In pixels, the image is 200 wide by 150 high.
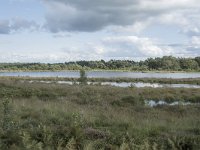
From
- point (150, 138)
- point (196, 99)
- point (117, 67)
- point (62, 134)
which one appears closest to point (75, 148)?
point (62, 134)

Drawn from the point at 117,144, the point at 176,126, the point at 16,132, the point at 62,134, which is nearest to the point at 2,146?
the point at 16,132

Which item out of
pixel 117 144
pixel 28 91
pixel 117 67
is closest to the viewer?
pixel 117 144

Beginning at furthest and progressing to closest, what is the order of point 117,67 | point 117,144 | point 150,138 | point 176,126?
point 117,67 < point 176,126 < point 150,138 < point 117,144

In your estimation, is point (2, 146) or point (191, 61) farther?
point (191, 61)

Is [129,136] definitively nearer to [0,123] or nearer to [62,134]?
[62,134]

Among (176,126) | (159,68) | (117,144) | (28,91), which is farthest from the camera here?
(159,68)

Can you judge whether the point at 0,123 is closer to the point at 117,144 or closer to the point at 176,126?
the point at 117,144

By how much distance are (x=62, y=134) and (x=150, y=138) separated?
2.48 metres

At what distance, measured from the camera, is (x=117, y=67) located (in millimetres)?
192000

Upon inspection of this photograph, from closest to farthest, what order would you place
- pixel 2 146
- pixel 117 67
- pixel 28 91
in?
pixel 2 146 < pixel 28 91 < pixel 117 67

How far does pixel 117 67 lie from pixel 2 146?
602 feet

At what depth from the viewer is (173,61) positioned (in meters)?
180

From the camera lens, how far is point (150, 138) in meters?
10.7

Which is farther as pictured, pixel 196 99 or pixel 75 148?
pixel 196 99
